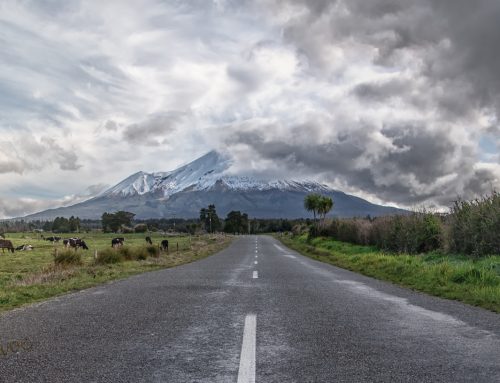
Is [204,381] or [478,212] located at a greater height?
[478,212]

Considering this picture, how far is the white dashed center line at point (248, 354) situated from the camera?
5219 mm

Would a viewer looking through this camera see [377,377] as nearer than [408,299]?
Yes

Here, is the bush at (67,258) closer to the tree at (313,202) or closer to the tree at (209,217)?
the tree at (313,202)

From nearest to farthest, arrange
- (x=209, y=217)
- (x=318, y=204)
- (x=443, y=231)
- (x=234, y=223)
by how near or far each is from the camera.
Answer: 1. (x=443, y=231)
2. (x=318, y=204)
3. (x=209, y=217)
4. (x=234, y=223)

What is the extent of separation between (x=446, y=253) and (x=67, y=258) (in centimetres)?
1863

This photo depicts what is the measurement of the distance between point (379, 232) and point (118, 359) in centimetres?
3146

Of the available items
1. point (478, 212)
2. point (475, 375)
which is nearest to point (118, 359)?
point (475, 375)

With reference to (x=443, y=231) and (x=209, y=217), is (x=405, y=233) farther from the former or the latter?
(x=209, y=217)

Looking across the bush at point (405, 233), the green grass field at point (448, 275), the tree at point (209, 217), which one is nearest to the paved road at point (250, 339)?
the green grass field at point (448, 275)

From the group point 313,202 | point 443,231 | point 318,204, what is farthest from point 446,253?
point 313,202

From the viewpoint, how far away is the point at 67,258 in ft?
72.2

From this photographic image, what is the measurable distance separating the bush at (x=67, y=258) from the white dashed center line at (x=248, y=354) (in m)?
15.7

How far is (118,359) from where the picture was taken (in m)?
5.95

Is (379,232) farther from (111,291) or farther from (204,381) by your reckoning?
(204,381)
